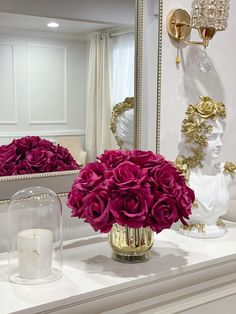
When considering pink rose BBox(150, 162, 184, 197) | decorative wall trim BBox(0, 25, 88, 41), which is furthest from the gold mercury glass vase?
decorative wall trim BBox(0, 25, 88, 41)

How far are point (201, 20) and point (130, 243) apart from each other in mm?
742

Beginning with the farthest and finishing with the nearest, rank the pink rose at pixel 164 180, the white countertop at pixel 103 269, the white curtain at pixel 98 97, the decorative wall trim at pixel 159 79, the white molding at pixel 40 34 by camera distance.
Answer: the decorative wall trim at pixel 159 79, the white curtain at pixel 98 97, the white molding at pixel 40 34, the pink rose at pixel 164 180, the white countertop at pixel 103 269

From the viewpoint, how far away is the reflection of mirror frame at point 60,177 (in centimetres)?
122

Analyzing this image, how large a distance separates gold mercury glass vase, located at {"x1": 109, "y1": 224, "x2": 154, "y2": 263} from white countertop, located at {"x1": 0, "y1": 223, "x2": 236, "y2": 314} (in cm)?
2

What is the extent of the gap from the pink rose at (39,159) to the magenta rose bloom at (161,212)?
39 cm

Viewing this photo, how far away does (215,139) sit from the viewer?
1379 mm

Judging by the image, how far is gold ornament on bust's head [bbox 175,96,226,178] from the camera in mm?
1341

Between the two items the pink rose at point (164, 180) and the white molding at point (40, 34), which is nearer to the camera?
the pink rose at point (164, 180)

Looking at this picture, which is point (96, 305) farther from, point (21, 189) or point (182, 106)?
point (182, 106)

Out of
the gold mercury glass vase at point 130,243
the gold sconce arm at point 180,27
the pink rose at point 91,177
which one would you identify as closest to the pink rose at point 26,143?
the pink rose at point 91,177

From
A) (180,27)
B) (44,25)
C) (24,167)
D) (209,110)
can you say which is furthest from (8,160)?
(180,27)

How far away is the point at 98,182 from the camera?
1.06m

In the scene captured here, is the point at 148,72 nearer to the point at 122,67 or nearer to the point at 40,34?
the point at 122,67

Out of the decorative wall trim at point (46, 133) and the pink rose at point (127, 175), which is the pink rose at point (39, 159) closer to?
the decorative wall trim at point (46, 133)
